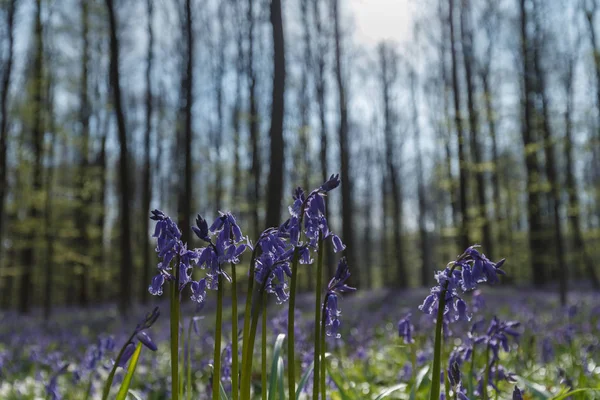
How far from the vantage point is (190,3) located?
41.6 ft

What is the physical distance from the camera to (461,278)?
211cm

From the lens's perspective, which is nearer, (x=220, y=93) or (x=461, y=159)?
(x=461, y=159)

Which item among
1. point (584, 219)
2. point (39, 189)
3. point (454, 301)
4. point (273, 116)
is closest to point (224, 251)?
point (454, 301)

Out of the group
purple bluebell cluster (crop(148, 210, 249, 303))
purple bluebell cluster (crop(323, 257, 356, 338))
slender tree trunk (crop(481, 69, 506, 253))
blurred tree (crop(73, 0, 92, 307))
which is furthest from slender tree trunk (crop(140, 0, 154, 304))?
purple bluebell cluster (crop(323, 257, 356, 338))

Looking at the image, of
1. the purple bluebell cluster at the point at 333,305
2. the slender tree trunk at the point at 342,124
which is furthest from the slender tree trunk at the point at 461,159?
the purple bluebell cluster at the point at 333,305

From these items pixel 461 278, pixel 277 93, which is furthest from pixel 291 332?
pixel 277 93

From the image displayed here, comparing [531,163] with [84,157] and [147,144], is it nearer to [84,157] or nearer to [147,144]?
[147,144]

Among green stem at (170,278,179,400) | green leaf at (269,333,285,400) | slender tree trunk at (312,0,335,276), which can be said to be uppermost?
slender tree trunk at (312,0,335,276)

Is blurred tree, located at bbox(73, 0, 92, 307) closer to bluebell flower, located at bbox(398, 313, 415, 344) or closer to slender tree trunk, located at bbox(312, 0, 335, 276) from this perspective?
slender tree trunk, located at bbox(312, 0, 335, 276)

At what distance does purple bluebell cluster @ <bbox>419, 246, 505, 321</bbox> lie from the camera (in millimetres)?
2029

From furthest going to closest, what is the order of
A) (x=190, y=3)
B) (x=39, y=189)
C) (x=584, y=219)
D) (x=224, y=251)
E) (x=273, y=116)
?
1. (x=584, y=219)
2. (x=39, y=189)
3. (x=190, y=3)
4. (x=273, y=116)
5. (x=224, y=251)

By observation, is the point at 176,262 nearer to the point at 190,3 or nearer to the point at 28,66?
the point at 190,3

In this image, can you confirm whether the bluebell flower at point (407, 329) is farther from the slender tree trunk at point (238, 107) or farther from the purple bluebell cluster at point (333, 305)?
the slender tree trunk at point (238, 107)

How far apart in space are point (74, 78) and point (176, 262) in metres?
21.2
